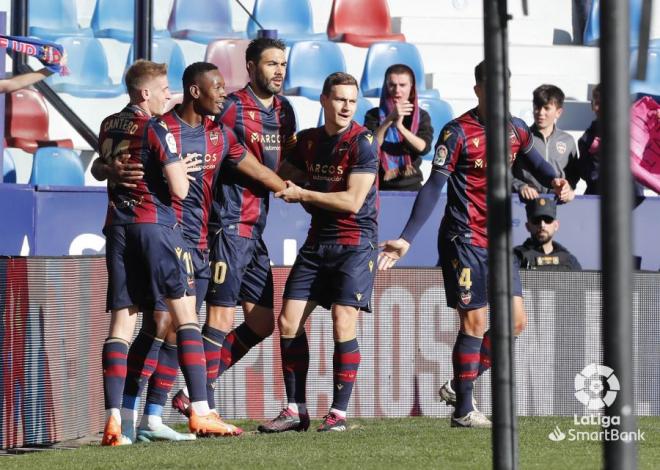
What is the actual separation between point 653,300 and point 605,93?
6.27 m

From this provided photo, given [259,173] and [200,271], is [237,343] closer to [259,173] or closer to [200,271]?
[200,271]

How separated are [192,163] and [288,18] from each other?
7417mm

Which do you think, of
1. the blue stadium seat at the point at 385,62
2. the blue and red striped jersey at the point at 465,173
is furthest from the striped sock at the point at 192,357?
the blue stadium seat at the point at 385,62

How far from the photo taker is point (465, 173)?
25.1 ft

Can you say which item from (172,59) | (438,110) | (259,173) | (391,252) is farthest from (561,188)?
(172,59)

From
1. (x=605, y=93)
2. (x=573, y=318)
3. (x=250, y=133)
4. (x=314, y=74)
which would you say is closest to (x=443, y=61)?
(x=314, y=74)

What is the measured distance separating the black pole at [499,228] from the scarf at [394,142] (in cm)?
663

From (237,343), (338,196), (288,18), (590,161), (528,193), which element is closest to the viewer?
(338,196)

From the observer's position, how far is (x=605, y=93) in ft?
9.25

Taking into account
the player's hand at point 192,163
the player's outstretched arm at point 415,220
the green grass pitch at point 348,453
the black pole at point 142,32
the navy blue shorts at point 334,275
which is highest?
the black pole at point 142,32

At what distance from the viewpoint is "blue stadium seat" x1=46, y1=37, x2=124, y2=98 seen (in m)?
12.3

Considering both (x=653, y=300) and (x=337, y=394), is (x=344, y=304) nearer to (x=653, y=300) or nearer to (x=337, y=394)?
(x=337, y=394)

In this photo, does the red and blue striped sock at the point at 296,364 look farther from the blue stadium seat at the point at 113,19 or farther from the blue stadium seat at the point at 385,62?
the blue stadium seat at the point at 113,19

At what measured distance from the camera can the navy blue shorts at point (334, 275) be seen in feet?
24.3
